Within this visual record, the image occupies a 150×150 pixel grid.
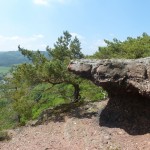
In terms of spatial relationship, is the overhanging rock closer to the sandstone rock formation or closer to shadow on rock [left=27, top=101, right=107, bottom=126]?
the sandstone rock formation

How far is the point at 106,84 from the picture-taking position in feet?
51.1

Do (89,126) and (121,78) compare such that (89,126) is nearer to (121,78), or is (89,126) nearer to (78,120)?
(78,120)

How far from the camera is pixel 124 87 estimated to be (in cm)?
1534

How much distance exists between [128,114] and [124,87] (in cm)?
200

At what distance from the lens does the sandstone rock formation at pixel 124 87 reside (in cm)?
1462

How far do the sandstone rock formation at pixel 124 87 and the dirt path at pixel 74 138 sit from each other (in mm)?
775

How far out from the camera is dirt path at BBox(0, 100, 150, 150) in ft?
47.1

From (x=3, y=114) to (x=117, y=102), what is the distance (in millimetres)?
10428

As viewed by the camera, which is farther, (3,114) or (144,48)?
(144,48)

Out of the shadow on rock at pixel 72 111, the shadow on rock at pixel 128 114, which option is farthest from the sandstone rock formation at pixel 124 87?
the shadow on rock at pixel 72 111

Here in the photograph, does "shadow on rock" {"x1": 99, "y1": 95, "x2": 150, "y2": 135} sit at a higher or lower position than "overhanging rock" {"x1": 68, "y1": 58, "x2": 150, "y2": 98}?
lower

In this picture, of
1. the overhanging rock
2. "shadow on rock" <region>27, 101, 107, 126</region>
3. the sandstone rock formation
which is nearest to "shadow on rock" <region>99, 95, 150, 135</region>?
the sandstone rock formation

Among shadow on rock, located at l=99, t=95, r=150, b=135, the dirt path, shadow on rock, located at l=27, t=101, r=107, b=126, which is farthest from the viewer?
shadow on rock, located at l=27, t=101, r=107, b=126

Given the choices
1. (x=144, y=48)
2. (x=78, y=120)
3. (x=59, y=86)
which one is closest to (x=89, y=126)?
(x=78, y=120)
